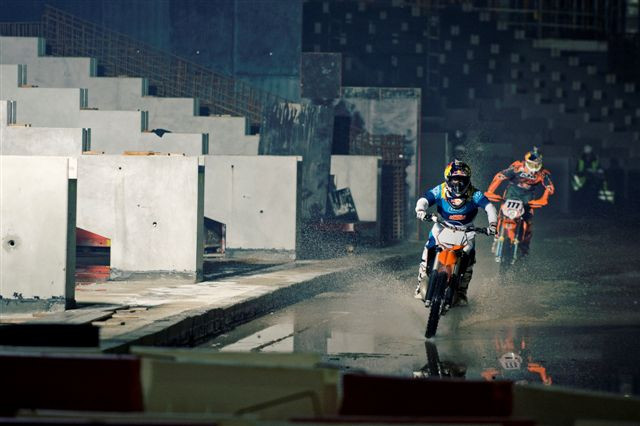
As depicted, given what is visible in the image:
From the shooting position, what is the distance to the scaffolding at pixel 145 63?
108 feet

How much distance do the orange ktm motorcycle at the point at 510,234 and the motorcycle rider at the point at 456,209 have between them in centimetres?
617

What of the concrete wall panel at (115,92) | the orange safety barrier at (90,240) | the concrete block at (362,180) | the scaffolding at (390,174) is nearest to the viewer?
the orange safety barrier at (90,240)

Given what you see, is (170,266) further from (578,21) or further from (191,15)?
(578,21)

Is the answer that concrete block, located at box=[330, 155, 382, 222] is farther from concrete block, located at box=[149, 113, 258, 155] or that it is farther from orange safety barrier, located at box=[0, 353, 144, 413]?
orange safety barrier, located at box=[0, 353, 144, 413]

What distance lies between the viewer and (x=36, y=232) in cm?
1421

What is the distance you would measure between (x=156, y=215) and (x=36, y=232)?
4082mm

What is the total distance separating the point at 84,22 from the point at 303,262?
13.9 metres

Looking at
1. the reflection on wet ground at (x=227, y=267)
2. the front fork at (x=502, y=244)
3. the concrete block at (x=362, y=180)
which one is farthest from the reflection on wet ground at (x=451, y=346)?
the concrete block at (x=362, y=180)

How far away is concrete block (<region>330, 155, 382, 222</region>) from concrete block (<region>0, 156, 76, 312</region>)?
14904mm

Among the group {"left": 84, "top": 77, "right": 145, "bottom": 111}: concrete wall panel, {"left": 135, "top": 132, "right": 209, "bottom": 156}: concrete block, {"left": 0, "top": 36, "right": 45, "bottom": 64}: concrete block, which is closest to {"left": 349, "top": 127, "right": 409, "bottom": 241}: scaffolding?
{"left": 135, "top": 132, "right": 209, "bottom": 156}: concrete block

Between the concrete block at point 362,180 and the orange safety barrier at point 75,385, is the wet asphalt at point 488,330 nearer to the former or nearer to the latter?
the concrete block at point 362,180

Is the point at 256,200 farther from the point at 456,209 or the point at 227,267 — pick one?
the point at 456,209

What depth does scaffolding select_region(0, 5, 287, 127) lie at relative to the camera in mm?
33031

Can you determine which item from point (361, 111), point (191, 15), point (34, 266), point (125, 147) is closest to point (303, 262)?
point (125, 147)
